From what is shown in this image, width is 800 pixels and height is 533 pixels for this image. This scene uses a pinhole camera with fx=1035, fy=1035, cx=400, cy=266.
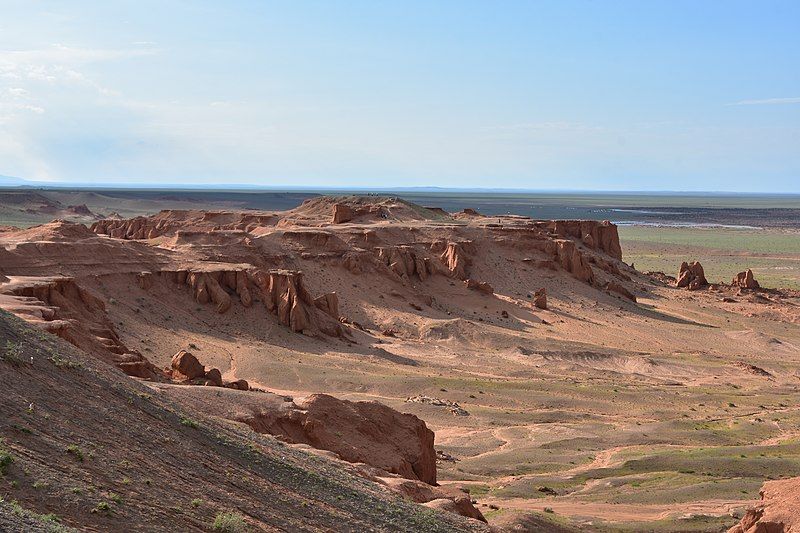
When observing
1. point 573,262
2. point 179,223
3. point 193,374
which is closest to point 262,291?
point 193,374

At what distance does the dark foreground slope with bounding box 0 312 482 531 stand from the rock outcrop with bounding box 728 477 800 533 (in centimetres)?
599

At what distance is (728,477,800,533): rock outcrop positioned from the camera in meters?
19.1

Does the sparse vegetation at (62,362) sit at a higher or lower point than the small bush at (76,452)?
higher

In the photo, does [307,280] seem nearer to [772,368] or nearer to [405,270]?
[405,270]

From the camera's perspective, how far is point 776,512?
64.0 ft

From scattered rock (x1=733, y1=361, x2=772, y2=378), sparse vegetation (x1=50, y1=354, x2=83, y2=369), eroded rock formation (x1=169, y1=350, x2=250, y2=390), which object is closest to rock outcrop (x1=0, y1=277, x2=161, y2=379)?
eroded rock formation (x1=169, y1=350, x2=250, y2=390)

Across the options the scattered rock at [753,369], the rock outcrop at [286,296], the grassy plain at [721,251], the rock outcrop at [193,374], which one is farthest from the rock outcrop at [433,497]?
the grassy plain at [721,251]

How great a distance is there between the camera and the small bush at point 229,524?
44.9 ft

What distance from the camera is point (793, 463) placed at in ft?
99.6

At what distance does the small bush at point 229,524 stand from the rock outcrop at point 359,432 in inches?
290

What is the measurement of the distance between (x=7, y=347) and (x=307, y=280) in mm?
38181

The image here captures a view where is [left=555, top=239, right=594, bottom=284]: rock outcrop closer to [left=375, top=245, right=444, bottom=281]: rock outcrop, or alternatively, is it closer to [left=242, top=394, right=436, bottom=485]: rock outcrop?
[left=375, top=245, right=444, bottom=281]: rock outcrop

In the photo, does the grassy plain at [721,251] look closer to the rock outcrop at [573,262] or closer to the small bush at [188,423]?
the rock outcrop at [573,262]

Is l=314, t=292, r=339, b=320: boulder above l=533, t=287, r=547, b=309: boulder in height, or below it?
above
